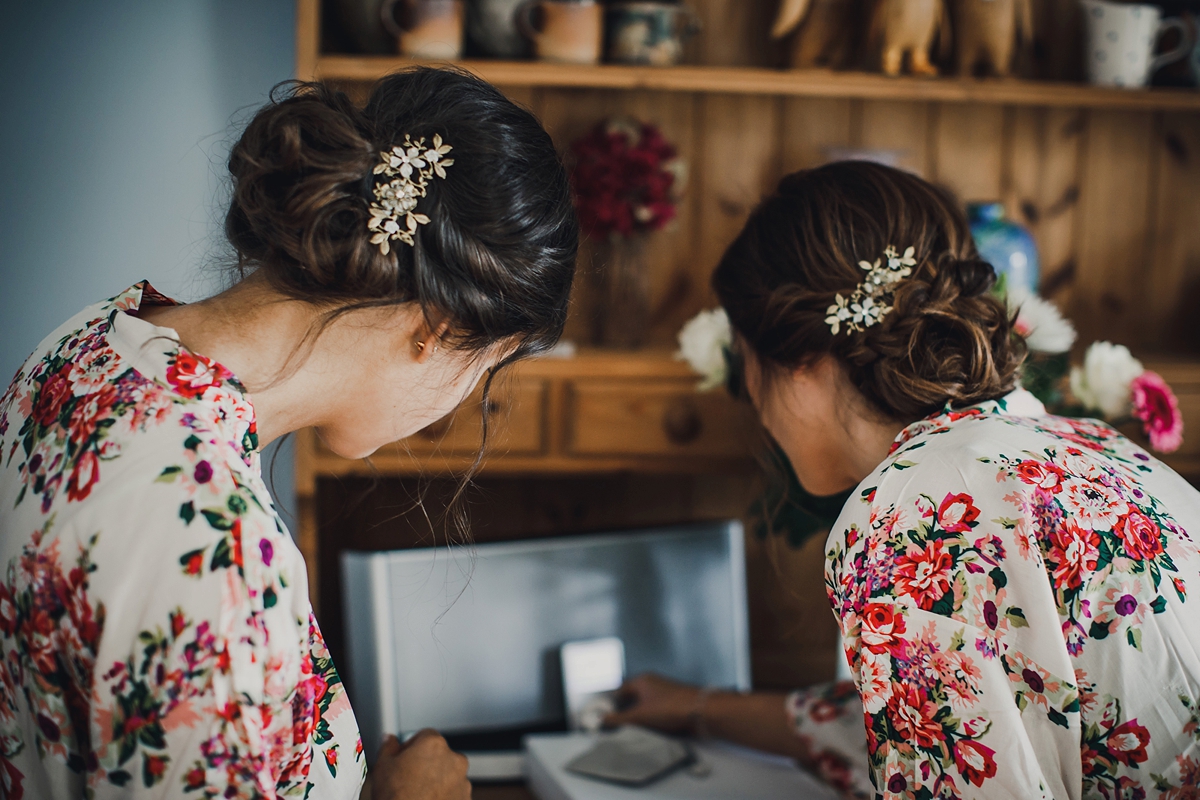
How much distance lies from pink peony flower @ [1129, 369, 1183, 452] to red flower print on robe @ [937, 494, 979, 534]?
603 mm

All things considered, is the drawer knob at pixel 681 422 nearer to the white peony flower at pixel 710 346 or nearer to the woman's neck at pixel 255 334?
the white peony flower at pixel 710 346

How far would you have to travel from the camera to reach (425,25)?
1395 mm

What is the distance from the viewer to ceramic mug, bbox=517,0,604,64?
1.41 meters

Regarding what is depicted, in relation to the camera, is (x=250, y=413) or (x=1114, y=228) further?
(x=1114, y=228)

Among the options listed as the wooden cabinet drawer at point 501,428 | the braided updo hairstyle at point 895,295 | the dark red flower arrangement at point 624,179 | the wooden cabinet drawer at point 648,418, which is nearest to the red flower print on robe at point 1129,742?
the braided updo hairstyle at point 895,295

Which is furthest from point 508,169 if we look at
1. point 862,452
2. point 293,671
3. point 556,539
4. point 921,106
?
point 921,106

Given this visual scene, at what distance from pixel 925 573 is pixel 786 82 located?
0.97 metres

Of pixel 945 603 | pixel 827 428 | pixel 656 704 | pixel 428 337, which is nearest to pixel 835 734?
pixel 656 704

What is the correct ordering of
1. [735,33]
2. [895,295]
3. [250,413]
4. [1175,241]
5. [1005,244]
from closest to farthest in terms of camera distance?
1. [250,413]
2. [895,295]
3. [1005,244]
4. [735,33]
5. [1175,241]

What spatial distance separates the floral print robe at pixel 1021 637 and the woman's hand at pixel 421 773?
40 cm

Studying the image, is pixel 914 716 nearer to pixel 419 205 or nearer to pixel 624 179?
pixel 419 205

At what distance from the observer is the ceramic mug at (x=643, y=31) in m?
1.45

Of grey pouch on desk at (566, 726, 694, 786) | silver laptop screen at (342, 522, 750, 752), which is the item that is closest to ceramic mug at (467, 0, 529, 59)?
silver laptop screen at (342, 522, 750, 752)

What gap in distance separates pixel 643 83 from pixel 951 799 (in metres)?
1.09
